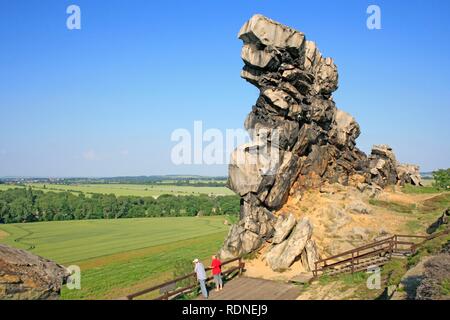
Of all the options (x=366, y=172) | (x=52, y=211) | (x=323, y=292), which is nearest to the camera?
(x=323, y=292)

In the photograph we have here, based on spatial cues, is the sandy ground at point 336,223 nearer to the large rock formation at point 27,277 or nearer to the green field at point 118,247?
the large rock formation at point 27,277

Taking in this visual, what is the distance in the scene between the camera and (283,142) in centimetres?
3559

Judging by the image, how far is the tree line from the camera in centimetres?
13688

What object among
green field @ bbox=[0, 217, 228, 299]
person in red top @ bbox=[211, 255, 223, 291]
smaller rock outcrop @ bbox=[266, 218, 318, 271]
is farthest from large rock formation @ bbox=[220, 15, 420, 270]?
green field @ bbox=[0, 217, 228, 299]

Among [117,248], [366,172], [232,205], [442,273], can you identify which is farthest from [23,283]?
[232,205]

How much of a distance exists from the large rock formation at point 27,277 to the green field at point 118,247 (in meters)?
34.2

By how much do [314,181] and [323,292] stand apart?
19.3m

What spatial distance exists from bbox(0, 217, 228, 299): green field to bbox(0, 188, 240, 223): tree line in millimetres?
18887

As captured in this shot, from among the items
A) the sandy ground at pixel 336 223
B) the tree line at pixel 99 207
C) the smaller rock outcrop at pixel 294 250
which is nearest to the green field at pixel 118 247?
the tree line at pixel 99 207

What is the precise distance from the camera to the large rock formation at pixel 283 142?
3155cm

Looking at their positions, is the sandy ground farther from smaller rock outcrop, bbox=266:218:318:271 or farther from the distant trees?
the distant trees

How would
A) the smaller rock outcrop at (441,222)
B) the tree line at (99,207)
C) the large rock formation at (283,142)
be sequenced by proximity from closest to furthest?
the smaller rock outcrop at (441,222)
the large rock formation at (283,142)
the tree line at (99,207)
